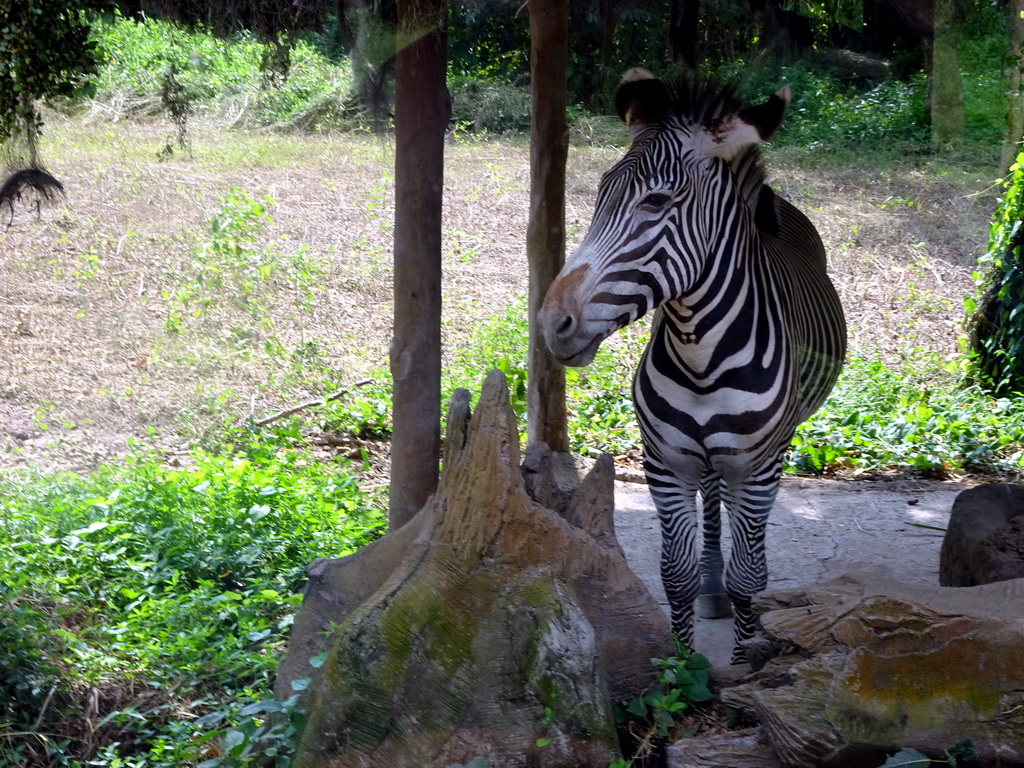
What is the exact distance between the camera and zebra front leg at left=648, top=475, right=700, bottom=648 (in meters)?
4.06

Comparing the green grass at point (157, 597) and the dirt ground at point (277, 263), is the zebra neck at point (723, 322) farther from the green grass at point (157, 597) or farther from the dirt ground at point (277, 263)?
the green grass at point (157, 597)

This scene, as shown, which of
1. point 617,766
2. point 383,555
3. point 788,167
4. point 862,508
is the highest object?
point 788,167

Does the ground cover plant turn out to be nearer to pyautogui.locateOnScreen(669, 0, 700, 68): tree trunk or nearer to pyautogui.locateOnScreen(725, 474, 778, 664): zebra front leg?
pyautogui.locateOnScreen(669, 0, 700, 68): tree trunk

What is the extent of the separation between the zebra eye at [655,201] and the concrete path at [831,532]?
87.6 inches

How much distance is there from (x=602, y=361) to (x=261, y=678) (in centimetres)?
512

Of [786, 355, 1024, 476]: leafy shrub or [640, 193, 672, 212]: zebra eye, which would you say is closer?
[640, 193, 672, 212]: zebra eye

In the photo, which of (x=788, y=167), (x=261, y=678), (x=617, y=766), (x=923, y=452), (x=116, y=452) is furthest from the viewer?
(x=788, y=167)

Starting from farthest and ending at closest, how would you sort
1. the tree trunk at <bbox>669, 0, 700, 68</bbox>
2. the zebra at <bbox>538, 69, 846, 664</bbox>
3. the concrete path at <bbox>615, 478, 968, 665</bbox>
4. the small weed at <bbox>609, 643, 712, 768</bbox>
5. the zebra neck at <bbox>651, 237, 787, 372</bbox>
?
the concrete path at <bbox>615, 478, 968, 665</bbox> < the tree trunk at <bbox>669, 0, 700, 68</bbox> < the zebra neck at <bbox>651, 237, 787, 372</bbox> < the zebra at <bbox>538, 69, 846, 664</bbox> < the small weed at <bbox>609, 643, 712, 768</bbox>

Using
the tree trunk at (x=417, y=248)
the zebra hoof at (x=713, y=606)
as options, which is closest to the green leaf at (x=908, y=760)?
the zebra hoof at (x=713, y=606)

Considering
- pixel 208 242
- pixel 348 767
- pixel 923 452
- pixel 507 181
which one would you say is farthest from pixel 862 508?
pixel 507 181

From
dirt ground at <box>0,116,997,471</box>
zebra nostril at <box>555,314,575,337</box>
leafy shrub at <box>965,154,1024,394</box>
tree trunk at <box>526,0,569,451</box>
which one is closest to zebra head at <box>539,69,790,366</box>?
zebra nostril at <box>555,314,575,337</box>

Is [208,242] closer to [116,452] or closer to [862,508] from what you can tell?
[116,452]

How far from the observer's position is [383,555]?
3.60m

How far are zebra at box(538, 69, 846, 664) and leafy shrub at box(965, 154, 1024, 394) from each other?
14.9 ft
